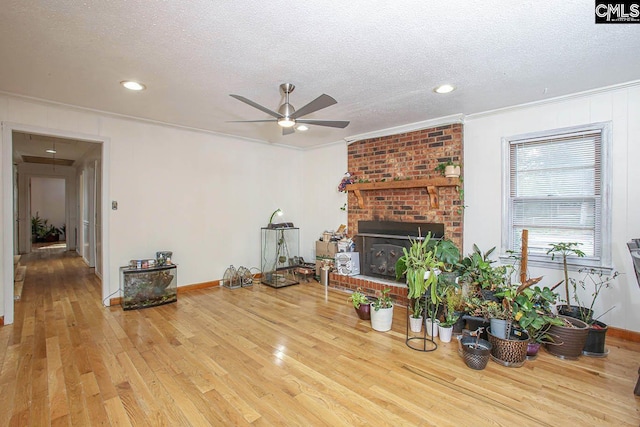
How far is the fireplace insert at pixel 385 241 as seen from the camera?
171 inches

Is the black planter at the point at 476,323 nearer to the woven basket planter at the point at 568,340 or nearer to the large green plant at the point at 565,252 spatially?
the woven basket planter at the point at 568,340

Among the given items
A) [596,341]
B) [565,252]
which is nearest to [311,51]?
[565,252]

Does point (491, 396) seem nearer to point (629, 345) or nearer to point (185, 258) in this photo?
point (629, 345)

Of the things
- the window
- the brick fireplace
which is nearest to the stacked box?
the brick fireplace

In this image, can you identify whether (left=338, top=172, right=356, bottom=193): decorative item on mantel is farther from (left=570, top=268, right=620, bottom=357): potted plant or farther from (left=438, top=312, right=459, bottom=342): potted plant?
(left=570, top=268, right=620, bottom=357): potted plant

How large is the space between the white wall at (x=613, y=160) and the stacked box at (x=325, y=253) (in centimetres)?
212

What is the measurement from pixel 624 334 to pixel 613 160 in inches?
67.5

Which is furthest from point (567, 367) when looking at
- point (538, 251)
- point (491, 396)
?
point (538, 251)

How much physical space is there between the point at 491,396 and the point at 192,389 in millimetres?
2080

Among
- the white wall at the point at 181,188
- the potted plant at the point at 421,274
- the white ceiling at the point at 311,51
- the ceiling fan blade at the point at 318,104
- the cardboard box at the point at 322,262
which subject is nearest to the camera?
the white ceiling at the point at 311,51

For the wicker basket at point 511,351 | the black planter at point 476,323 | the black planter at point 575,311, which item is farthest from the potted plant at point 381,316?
the black planter at point 575,311

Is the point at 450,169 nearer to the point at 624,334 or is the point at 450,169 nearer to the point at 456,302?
the point at 456,302

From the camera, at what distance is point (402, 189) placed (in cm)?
452

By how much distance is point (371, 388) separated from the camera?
2.18m
